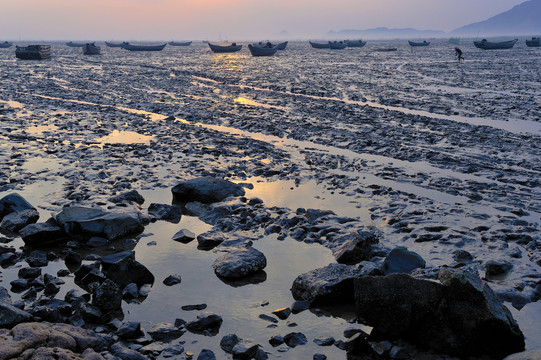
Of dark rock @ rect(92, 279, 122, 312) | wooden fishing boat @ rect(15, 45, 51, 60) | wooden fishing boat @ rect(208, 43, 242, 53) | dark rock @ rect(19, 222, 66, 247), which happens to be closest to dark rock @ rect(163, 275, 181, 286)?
dark rock @ rect(92, 279, 122, 312)

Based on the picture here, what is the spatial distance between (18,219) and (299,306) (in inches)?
198

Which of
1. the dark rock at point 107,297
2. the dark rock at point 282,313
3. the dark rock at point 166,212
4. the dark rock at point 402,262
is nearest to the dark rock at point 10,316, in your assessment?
the dark rock at point 107,297

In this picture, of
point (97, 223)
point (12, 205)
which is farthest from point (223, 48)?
point (97, 223)

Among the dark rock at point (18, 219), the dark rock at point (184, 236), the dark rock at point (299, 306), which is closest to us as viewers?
the dark rock at point (299, 306)

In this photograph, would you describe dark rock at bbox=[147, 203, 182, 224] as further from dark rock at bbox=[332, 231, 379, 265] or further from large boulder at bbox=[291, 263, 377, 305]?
large boulder at bbox=[291, 263, 377, 305]

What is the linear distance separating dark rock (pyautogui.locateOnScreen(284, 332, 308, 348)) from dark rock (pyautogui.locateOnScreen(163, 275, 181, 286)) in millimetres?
1857

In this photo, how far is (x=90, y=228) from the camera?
7102mm

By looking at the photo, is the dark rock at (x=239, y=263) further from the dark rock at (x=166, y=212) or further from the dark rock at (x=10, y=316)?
the dark rock at (x=10, y=316)

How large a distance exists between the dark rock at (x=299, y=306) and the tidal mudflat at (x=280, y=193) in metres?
0.13

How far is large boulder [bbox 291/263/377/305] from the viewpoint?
536 centimetres

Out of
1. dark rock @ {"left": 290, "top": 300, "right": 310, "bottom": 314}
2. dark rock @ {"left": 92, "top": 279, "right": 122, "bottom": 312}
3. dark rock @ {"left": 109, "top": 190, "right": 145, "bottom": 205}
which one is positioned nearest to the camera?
dark rock @ {"left": 92, "top": 279, "right": 122, "bottom": 312}

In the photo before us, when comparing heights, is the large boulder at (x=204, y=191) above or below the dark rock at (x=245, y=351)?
above

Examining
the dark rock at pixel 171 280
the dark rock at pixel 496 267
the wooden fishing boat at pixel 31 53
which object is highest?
the wooden fishing boat at pixel 31 53

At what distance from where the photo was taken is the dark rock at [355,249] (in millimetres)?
6508
